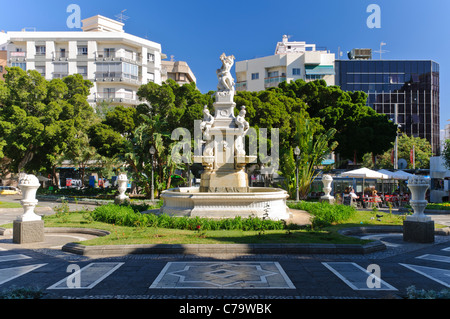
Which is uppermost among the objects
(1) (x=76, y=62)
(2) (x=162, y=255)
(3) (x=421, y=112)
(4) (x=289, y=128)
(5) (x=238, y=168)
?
Result: (1) (x=76, y=62)

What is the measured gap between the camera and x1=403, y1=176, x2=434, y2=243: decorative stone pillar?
10672 mm

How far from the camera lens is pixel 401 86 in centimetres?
6119

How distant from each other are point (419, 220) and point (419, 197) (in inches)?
26.7

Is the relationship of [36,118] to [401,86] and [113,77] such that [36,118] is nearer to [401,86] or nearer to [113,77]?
[113,77]

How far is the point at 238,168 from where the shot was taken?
15977 millimetres

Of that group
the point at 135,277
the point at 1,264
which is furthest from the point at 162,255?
the point at 1,264

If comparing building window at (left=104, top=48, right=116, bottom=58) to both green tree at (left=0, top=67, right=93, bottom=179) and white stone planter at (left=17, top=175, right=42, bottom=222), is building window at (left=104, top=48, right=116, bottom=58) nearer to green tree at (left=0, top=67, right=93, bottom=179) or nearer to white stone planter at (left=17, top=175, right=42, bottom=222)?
green tree at (left=0, top=67, right=93, bottom=179)

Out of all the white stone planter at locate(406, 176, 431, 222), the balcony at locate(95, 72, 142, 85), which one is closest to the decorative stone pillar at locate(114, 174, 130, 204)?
the white stone planter at locate(406, 176, 431, 222)

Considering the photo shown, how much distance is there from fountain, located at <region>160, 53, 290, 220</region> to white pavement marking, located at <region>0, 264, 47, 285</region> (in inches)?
247

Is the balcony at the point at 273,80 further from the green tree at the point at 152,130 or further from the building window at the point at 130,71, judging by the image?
the green tree at the point at 152,130

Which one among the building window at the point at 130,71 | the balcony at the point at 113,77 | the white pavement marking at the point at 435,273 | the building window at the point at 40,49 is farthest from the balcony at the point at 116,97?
the white pavement marking at the point at 435,273

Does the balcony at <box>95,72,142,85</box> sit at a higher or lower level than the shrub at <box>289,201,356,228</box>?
higher

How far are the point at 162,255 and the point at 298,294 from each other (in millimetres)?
3988
